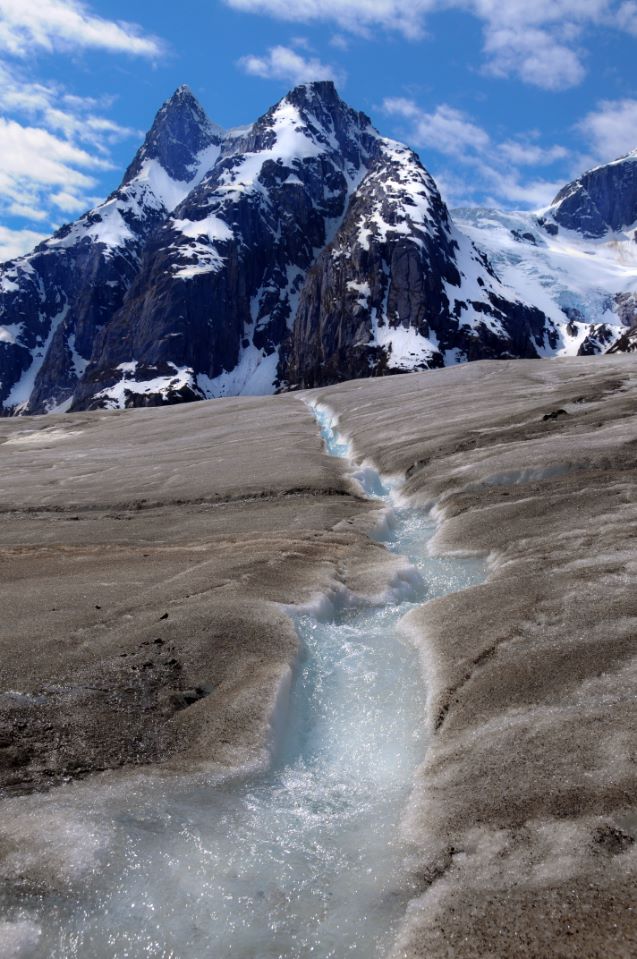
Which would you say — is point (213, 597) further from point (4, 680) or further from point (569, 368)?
point (569, 368)

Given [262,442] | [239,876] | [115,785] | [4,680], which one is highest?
[262,442]

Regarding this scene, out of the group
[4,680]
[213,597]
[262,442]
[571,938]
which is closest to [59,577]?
[213,597]

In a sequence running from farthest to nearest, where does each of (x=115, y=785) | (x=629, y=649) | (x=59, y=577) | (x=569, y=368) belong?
1. (x=569, y=368)
2. (x=59, y=577)
3. (x=629, y=649)
4. (x=115, y=785)

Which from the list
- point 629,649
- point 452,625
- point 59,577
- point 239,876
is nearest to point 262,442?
point 59,577

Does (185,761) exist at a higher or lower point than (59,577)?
lower

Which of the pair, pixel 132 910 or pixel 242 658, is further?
pixel 242 658

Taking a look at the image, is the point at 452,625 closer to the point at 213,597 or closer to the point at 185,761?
the point at 213,597

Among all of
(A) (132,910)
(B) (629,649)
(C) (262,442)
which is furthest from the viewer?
(C) (262,442)
